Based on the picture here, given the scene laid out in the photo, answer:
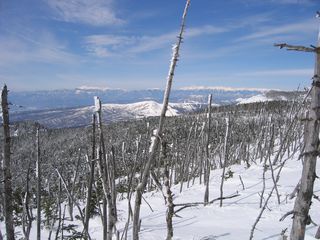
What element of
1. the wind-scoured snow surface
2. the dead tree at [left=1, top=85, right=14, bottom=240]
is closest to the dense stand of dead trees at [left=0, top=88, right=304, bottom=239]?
the dead tree at [left=1, top=85, right=14, bottom=240]

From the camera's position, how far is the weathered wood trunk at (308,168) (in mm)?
3117

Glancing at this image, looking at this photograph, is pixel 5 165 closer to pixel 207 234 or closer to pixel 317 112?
pixel 207 234

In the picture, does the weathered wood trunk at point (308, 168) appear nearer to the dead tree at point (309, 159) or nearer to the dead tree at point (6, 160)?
the dead tree at point (309, 159)

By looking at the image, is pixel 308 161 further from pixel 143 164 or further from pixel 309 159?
pixel 143 164

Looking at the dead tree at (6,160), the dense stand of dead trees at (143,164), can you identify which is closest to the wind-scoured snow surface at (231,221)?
the dense stand of dead trees at (143,164)

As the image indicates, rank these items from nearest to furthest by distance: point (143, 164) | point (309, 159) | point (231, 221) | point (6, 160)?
point (309, 159)
point (143, 164)
point (6, 160)
point (231, 221)

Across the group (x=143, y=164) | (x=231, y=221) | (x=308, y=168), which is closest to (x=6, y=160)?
(x=143, y=164)

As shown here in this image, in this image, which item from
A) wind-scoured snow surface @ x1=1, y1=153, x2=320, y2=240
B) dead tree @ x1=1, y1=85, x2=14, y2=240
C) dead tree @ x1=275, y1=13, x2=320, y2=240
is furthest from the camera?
wind-scoured snow surface @ x1=1, y1=153, x2=320, y2=240

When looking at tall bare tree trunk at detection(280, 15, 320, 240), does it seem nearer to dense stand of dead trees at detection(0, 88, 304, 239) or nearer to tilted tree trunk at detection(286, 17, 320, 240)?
tilted tree trunk at detection(286, 17, 320, 240)

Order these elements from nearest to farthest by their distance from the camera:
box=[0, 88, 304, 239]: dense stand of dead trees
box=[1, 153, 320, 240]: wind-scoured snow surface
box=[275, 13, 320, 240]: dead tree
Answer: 1. box=[275, 13, 320, 240]: dead tree
2. box=[0, 88, 304, 239]: dense stand of dead trees
3. box=[1, 153, 320, 240]: wind-scoured snow surface

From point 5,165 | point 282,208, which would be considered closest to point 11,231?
point 5,165

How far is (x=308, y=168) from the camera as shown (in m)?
3.30

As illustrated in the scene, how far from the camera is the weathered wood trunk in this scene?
3.12m

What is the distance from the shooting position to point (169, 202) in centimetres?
380
